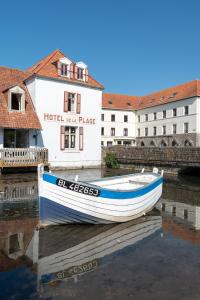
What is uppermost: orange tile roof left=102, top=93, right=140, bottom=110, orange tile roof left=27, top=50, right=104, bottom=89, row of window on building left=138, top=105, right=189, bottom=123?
orange tile roof left=102, top=93, right=140, bottom=110

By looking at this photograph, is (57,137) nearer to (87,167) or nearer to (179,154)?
(87,167)

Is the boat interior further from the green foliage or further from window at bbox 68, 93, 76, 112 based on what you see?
the green foliage

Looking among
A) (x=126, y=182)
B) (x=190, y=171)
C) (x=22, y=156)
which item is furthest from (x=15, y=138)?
(x=190, y=171)

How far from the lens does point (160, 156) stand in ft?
82.2

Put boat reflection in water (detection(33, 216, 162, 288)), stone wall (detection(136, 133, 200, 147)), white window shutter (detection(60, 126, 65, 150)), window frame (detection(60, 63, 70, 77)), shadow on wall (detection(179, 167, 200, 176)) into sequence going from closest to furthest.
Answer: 1. boat reflection in water (detection(33, 216, 162, 288))
2. shadow on wall (detection(179, 167, 200, 176))
3. white window shutter (detection(60, 126, 65, 150))
4. window frame (detection(60, 63, 70, 77))
5. stone wall (detection(136, 133, 200, 147))

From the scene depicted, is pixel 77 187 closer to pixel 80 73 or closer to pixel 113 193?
pixel 113 193

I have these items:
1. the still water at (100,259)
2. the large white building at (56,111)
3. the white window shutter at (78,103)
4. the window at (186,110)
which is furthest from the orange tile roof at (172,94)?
the still water at (100,259)

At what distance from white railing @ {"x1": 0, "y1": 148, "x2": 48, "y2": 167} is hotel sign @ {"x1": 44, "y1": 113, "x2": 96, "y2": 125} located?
311 cm

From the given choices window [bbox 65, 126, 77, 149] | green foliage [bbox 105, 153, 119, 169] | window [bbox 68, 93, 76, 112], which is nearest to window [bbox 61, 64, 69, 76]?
window [bbox 68, 93, 76, 112]

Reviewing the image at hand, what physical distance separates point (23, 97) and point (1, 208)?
44.5 feet

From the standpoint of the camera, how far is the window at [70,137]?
25.2m

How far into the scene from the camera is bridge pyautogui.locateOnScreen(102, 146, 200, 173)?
22.1 metres

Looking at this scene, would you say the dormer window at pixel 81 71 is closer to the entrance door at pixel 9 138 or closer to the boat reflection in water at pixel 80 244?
the entrance door at pixel 9 138

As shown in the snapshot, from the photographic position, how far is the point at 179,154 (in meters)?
23.2
